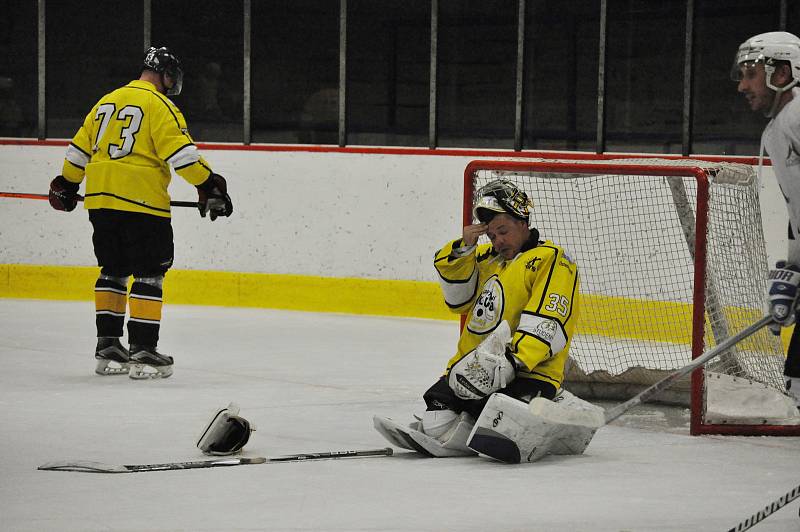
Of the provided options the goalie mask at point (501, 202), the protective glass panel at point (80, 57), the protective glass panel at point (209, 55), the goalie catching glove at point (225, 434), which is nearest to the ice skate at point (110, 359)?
the goalie catching glove at point (225, 434)

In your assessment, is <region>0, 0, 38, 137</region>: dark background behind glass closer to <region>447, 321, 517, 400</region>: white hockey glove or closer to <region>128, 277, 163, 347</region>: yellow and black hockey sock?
<region>128, 277, 163, 347</region>: yellow and black hockey sock

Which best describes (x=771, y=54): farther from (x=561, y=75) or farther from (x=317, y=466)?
(x=561, y=75)

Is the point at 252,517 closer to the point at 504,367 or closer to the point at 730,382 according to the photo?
the point at 504,367

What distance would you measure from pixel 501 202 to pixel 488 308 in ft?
1.13

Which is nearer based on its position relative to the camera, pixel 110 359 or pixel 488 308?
pixel 488 308

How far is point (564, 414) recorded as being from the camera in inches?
174

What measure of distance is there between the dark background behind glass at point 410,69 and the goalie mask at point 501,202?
4.13 metres

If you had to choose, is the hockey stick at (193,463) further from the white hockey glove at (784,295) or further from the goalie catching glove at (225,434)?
the white hockey glove at (784,295)

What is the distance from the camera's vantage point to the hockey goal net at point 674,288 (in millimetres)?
5312

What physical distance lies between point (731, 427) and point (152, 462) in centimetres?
206

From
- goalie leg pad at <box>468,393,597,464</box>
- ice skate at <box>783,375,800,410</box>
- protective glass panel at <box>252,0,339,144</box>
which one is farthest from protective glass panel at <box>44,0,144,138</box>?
ice skate at <box>783,375,800,410</box>

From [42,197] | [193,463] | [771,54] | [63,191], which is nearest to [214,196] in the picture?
[63,191]

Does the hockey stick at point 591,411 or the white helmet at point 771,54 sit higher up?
the white helmet at point 771,54

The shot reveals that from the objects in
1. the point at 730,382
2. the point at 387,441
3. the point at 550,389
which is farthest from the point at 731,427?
the point at 387,441
